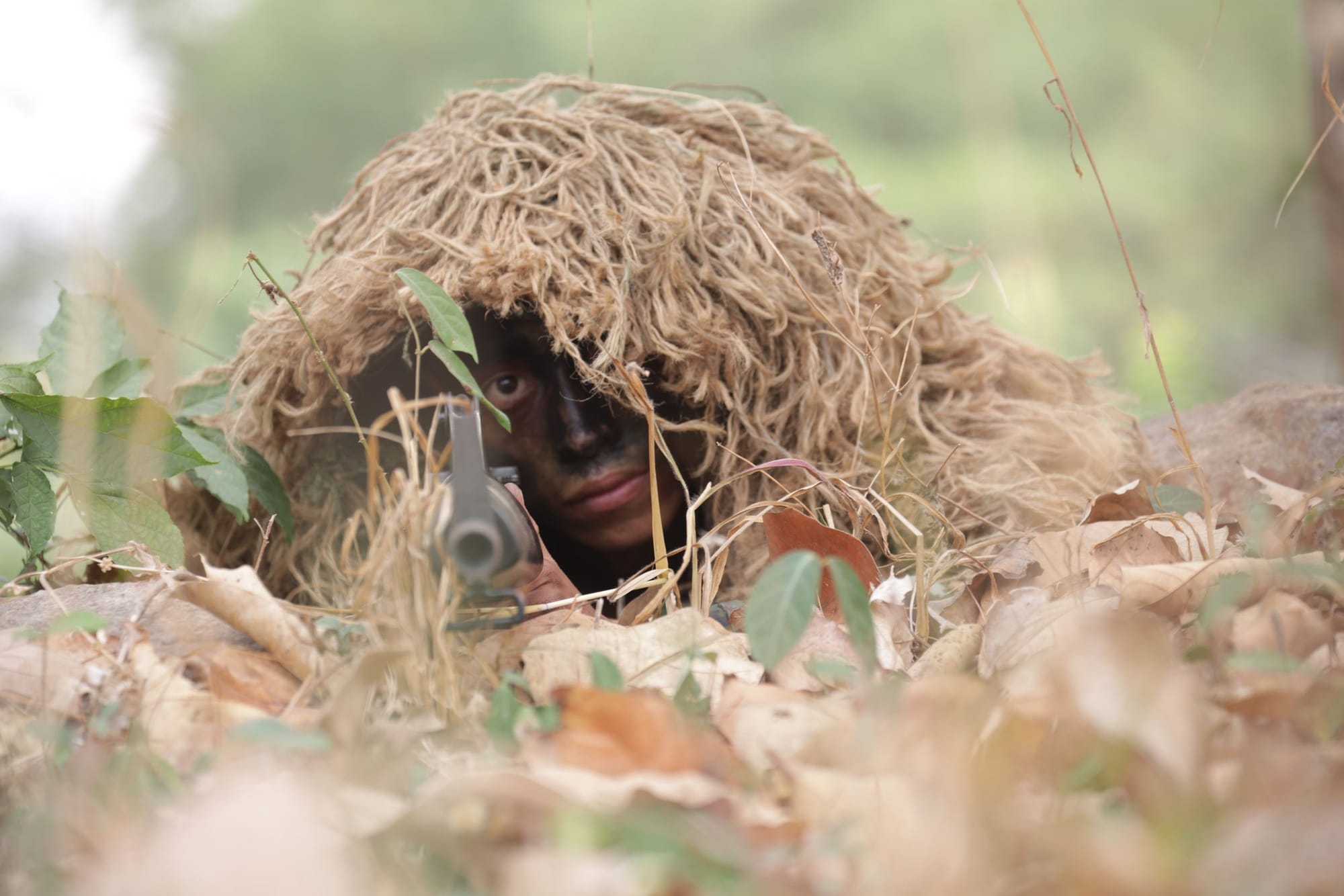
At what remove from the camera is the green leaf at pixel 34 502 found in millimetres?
1181

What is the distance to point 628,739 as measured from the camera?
678 millimetres

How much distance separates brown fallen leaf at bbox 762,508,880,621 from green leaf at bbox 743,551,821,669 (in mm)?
290

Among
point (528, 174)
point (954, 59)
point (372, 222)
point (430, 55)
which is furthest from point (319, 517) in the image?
point (430, 55)

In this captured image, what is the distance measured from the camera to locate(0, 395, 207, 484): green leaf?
3.77 ft

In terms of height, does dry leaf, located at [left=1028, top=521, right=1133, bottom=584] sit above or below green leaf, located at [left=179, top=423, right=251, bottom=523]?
below

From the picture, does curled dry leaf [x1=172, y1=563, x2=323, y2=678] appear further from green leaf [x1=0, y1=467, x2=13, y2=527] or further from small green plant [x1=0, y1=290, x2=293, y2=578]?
green leaf [x1=0, y1=467, x2=13, y2=527]

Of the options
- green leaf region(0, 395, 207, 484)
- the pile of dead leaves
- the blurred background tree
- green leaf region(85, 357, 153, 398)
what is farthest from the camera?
the blurred background tree

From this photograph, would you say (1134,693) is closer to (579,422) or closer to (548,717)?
(548,717)

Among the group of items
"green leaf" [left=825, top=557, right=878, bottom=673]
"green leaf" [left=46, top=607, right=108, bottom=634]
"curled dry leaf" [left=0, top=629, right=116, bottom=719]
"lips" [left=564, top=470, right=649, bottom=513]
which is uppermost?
"green leaf" [left=46, top=607, right=108, bottom=634]

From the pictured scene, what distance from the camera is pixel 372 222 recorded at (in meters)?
1.46

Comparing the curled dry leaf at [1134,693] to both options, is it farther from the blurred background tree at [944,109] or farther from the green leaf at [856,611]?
the blurred background tree at [944,109]

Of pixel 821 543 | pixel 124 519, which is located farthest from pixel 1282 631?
pixel 124 519

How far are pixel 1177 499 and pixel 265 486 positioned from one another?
114 centimetres

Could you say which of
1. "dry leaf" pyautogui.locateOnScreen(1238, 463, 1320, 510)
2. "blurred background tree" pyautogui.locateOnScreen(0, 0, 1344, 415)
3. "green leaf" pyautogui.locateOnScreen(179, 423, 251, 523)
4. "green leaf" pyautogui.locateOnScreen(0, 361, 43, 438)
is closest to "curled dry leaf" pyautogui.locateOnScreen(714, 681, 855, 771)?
"dry leaf" pyautogui.locateOnScreen(1238, 463, 1320, 510)
